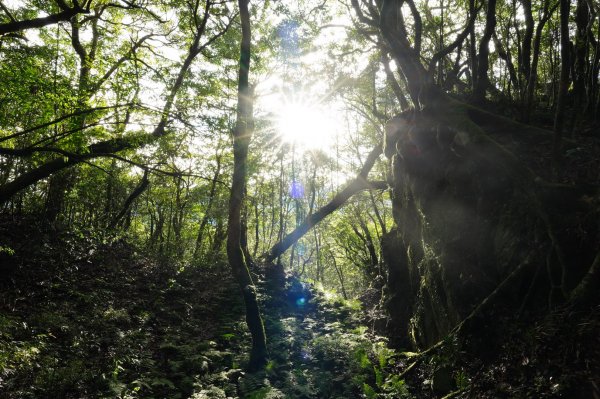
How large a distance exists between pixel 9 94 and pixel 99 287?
6152 mm

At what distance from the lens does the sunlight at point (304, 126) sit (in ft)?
65.0

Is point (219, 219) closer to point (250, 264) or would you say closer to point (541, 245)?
point (250, 264)

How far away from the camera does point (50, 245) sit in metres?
11.2

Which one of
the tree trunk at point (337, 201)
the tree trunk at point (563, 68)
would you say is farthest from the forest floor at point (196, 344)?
the tree trunk at point (337, 201)

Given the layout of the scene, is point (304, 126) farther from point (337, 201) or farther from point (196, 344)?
point (196, 344)

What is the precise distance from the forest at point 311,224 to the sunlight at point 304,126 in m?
2.04

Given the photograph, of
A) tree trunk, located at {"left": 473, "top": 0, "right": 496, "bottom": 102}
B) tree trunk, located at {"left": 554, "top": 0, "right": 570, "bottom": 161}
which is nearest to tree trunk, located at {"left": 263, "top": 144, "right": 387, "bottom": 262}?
tree trunk, located at {"left": 473, "top": 0, "right": 496, "bottom": 102}

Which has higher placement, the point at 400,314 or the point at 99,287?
the point at 99,287

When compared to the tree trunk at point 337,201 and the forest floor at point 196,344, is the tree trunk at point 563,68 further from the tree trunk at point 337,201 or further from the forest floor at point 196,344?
the tree trunk at point 337,201

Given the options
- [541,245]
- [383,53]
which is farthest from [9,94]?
[383,53]

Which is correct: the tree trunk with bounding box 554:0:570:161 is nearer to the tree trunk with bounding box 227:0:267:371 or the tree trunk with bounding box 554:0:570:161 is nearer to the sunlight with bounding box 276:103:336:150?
the tree trunk with bounding box 227:0:267:371

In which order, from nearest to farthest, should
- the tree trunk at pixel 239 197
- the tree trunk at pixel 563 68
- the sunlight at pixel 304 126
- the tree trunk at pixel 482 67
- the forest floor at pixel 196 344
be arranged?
the forest floor at pixel 196 344 < the tree trunk at pixel 563 68 < the tree trunk at pixel 482 67 < the tree trunk at pixel 239 197 < the sunlight at pixel 304 126

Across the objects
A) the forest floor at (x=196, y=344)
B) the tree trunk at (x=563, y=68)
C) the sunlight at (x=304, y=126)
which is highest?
the sunlight at (x=304, y=126)

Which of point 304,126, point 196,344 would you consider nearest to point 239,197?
point 196,344
